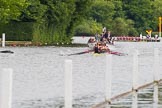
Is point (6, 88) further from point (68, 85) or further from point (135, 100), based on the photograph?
point (135, 100)

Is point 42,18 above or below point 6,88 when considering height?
above

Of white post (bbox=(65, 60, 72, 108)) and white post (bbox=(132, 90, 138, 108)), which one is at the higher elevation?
white post (bbox=(65, 60, 72, 108))

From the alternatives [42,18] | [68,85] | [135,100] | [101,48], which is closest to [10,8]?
[42,18]

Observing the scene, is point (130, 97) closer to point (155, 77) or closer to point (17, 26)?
point (155, 77)

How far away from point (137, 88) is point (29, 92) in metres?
3.54

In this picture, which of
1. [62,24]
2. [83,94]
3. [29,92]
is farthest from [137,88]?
[62,24]

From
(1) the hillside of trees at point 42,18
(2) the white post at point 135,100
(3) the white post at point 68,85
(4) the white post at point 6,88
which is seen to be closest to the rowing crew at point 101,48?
(1) the hillside of trees at point 42,18

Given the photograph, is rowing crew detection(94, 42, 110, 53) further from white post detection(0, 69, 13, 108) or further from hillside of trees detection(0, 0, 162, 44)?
white post detection(0, 69, 13, 108)

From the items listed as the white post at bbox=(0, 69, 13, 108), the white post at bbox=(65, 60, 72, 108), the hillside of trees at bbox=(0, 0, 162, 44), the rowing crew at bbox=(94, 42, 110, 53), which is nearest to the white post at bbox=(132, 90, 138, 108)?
the white post at bbox=(65, 60, 72, 108)

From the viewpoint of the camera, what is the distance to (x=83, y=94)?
23281mm

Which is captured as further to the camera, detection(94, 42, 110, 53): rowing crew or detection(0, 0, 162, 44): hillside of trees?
detection(0, 0, 162, 44): hillside of trees

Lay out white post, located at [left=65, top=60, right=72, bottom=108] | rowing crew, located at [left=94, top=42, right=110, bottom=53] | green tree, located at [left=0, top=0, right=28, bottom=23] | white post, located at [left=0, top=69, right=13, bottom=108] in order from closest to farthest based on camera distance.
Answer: white post, located at [left=0, top=69, right=13, bottom=108] → white post, located at [left=65, top=60, right=72, bottom=108] → rowing crew, located at [left=94, top=42, right=110, bottom=53] → green tree, located at [left=0, top=0, right=28, bottom=23]

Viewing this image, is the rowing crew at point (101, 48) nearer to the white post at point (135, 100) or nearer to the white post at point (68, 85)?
the white post at point (135, 100)

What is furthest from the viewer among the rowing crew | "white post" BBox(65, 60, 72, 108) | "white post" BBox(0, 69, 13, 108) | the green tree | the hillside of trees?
the hillside of trees
